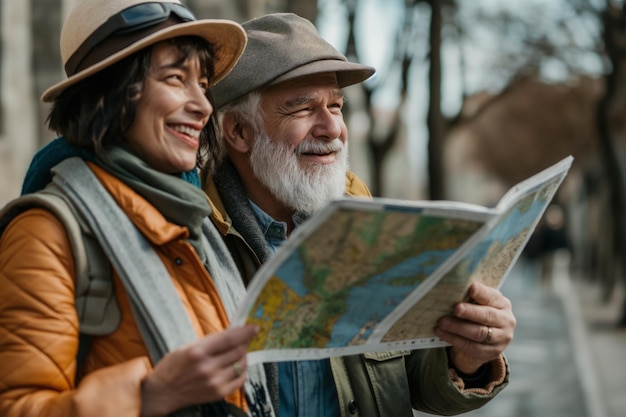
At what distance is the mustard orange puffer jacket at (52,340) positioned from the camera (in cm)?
200

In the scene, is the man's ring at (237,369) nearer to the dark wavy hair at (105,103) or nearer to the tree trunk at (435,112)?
the dark wavy hair at (105,103)

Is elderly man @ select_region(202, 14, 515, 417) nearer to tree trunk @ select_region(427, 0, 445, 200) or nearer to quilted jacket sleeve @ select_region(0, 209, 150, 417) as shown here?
quilted jacket sleeve @ select_region(0, 209, 150, 417)

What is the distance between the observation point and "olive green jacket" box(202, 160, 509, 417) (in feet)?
9.04

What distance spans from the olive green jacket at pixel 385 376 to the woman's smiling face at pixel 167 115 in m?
0.49

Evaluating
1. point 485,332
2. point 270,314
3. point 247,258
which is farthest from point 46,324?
point 485,332

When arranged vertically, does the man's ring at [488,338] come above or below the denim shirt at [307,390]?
above

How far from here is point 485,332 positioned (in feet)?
8.15

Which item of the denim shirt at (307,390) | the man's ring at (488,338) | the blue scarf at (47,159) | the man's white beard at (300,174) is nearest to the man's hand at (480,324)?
the man's ring at (488,338)

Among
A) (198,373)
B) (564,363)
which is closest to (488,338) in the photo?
(198,373)

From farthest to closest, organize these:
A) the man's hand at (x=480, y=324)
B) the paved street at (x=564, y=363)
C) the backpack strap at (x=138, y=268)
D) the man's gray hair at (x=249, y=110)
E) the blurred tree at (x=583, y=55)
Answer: the blurred tree at (x=583, y=55) < the paved street at (x=564, y=363) < the man's gray hair at (x=249, y=110) < the man's hand at (x=480, y=324) < the backpack strap at (x=138, y=268)

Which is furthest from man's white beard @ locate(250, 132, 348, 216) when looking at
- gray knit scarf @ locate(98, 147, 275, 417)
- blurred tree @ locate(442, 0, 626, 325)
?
blurred tree @ locate(442, 0, 626, 325)

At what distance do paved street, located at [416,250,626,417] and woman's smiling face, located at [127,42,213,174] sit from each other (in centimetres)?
675

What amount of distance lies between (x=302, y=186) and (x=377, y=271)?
35.2 inches

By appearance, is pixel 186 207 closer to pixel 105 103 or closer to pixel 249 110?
pixel 105 103
